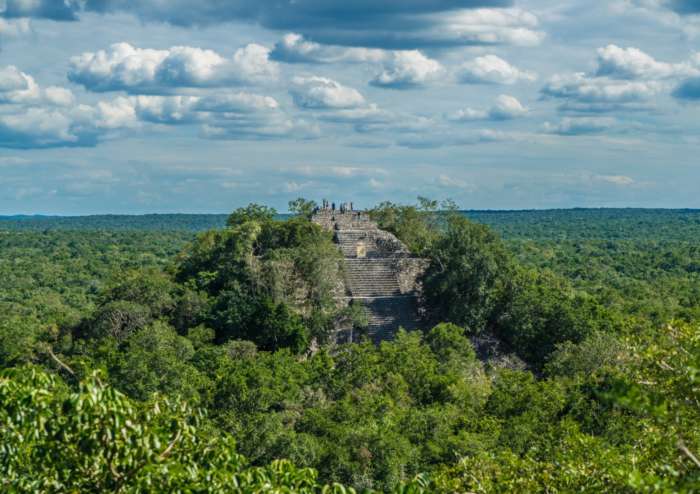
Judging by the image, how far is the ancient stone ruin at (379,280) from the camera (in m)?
24.1

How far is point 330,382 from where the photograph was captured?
20000mm

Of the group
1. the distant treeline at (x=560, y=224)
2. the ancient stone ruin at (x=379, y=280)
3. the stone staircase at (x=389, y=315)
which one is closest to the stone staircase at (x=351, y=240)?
the ancient stone ruin at (x=379, y=280)

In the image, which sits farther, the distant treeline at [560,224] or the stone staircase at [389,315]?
the distant treeline at [560,224]

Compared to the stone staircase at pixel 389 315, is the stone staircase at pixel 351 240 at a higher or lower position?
higher

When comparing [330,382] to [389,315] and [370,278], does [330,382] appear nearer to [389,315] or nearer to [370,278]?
[389,315]

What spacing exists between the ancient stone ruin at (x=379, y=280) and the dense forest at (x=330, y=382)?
380mm

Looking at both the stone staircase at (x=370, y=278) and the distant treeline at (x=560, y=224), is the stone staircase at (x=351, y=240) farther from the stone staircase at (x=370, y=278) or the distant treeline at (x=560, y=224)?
the distant treeline at (x=560, y=224)

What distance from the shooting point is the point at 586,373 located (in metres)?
21.2

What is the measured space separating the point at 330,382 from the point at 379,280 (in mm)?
5692

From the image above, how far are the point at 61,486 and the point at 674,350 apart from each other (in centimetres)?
597

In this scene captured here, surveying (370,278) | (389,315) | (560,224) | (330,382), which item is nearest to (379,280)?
(370,278)

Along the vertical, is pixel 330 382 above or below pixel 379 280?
→ below

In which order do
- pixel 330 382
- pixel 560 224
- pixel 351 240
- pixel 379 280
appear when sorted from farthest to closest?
pixel 560 224 < pixel 351 240 < pixel 379 280 < pixel 330 382

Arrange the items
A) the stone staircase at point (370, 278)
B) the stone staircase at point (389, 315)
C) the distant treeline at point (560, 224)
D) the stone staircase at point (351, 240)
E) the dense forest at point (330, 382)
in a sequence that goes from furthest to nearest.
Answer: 1. the distant treeline at point (560, 224)
2. the stone staircase at point (351, 240)
3. the stone staircase at point (370, 278)
4. the stone staircase at point (389, 315)
5. the dense forest at point (330, 382)
